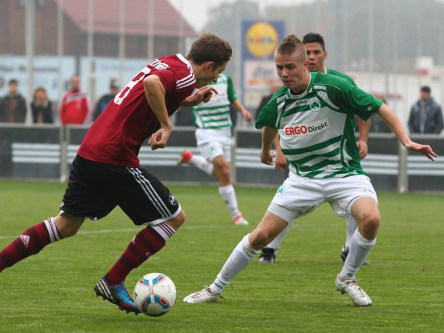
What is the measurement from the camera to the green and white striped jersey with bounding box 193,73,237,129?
1316 cm

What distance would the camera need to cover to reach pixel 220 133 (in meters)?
13.3

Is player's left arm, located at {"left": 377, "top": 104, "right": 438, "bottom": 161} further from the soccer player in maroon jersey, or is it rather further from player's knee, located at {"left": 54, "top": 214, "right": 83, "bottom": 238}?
player's knee, located at {"left": 54, "top": 214, "right": 83, "bottom": 238}

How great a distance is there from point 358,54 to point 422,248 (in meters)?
18.9

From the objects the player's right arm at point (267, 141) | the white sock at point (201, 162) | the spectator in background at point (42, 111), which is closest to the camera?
the player's right arm at point (267, 141)

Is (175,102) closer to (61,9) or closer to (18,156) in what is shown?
(18,156)

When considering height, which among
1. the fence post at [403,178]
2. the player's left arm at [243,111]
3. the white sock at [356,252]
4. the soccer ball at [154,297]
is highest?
the player's left arm at [243,111]

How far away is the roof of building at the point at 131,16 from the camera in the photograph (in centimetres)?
2561

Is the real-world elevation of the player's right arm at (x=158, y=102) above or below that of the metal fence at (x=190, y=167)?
above

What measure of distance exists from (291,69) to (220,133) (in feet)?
21.7

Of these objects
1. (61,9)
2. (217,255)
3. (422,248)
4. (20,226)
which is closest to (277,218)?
(217,255)

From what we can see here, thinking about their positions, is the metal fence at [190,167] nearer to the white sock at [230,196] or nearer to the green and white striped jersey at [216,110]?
the green and white striped jersey at [216,110]

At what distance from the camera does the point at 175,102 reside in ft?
20.8

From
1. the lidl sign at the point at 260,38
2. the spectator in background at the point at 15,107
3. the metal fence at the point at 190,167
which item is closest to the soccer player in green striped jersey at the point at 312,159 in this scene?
the metal fence at the point at 190,167

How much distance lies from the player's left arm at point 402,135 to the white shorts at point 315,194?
0.58 m
